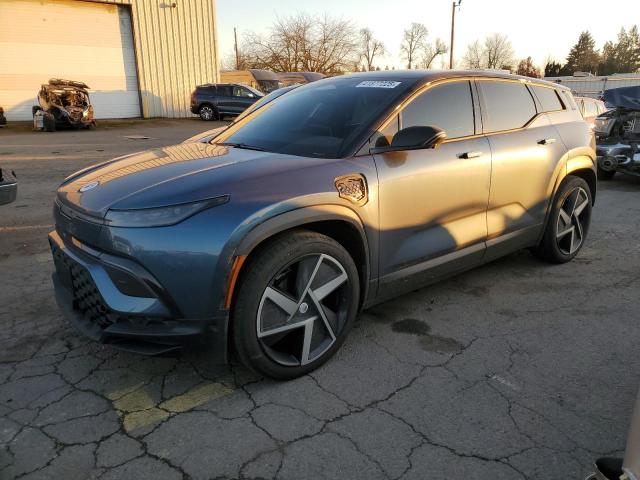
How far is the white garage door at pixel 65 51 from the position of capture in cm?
2205

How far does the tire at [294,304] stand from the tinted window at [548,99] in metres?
2.59

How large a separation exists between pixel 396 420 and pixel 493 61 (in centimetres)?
8127

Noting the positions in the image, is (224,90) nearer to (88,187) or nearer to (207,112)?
(207,112)

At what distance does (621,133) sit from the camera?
28.0 ft

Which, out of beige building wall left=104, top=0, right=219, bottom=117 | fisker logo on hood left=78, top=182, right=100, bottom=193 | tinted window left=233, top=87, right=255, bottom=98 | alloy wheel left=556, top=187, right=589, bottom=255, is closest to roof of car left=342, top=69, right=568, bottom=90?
alloy wheel left=556, top=187, right=589, bottom=255

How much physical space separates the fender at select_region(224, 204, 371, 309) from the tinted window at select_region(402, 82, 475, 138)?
0.80 m

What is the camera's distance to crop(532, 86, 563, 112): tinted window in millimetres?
4238

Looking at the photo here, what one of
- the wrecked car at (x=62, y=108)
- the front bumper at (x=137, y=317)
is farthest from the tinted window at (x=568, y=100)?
the wrecked car at (x=62, y=108)

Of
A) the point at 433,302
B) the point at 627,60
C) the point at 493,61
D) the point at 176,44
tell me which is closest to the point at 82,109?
the point at 176,44

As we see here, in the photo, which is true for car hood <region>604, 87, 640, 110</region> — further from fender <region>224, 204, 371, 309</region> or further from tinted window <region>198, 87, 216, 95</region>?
tinted window <region>198, 87, 216, 95</region>

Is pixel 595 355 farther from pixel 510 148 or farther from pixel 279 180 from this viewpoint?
pixel 279 180

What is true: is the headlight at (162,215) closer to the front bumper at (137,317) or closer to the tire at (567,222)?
the front bumper at (137,317)

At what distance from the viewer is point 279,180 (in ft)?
8.33

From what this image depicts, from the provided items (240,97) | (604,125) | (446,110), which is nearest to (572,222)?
(446,110)
